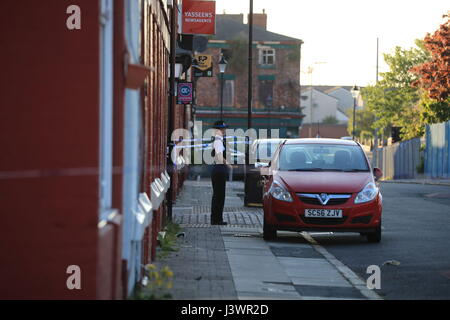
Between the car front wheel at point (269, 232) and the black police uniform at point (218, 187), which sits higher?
the black police uniform at point (218, 187)

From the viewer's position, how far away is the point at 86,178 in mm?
6121

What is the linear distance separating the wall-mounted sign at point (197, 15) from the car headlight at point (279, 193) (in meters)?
15.2

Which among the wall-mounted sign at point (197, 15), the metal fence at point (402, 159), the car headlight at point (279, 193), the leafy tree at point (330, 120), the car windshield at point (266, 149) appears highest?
the wall-mounted sign at point (197, 15)

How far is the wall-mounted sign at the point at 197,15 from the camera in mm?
30500

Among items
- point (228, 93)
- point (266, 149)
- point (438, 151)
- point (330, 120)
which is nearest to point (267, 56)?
point (228, 93)

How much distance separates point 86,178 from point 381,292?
197 inches

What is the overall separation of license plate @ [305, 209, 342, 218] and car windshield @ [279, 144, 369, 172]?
1184 mm

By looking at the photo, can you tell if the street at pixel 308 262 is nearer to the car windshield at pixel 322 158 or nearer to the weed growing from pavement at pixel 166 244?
the weed growing from pavement at pixel 166 244

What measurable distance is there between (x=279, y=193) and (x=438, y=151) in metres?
36.8

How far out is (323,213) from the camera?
1548 centimetres

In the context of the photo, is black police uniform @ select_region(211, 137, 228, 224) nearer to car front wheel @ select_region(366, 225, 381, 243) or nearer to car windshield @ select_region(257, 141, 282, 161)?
car front wheel @ select_region(366, 225, 381, 243)

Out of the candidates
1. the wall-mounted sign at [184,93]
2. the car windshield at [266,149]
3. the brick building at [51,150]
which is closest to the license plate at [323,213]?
the car windshield at [266,149]

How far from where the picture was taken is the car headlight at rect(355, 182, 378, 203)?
15.6 metres

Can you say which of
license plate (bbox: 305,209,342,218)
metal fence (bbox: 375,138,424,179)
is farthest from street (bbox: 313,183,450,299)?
metal fence (bbox: 375,138,424,179)
